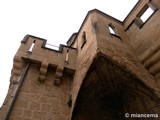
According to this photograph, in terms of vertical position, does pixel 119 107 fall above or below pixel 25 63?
below

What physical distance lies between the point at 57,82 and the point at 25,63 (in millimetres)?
1124

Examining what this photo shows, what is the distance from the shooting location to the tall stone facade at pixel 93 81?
3.67m

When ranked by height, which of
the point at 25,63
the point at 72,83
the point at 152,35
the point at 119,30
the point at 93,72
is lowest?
the point at 93,72

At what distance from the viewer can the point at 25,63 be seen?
471cm

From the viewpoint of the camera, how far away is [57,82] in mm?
4645

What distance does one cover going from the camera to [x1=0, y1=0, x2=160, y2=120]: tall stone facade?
12.0 ft

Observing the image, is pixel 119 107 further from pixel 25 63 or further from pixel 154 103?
pixel 25 63

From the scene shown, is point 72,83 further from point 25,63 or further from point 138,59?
point 138,59

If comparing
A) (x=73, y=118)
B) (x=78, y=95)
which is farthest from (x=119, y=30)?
(x=73, y=118)

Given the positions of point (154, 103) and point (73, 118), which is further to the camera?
point (73, 118)

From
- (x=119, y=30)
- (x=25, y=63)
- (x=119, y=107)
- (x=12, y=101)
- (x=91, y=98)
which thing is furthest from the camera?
(x=119, y=30)

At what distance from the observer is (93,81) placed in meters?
3.95

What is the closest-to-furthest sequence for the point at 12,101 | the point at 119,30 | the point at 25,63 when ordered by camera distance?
the point at 12,101
the point at 25,63
the point at 119,30

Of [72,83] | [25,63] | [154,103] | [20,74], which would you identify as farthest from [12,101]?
[154,103]
